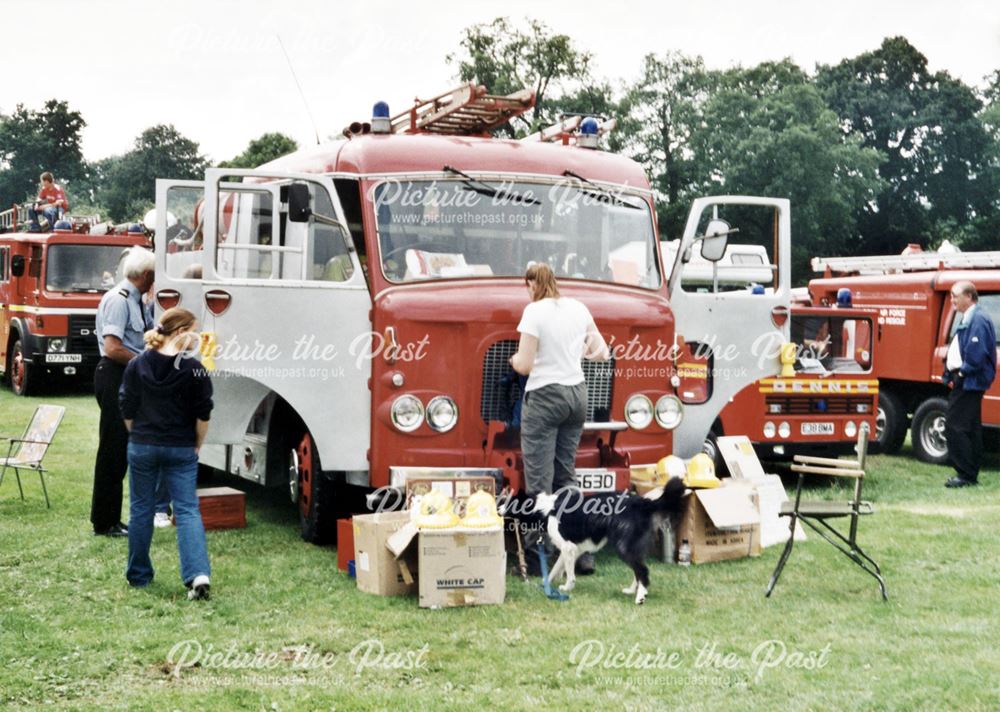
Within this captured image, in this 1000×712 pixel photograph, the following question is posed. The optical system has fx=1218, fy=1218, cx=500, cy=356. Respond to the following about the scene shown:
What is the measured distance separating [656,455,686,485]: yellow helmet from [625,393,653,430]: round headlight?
12.0 inches

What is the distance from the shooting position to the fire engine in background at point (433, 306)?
777 centimetres

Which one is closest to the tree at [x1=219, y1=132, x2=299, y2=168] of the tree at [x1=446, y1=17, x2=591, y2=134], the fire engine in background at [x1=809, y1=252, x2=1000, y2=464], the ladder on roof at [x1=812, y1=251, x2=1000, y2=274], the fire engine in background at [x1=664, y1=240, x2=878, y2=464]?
the tree at [x1=446, y1=17, x2=591, y2=134]

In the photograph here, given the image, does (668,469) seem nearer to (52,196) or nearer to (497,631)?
(497,631)

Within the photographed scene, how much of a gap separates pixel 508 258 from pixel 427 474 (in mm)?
1663

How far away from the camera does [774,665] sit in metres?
5.75

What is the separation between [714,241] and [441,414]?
2.29 m

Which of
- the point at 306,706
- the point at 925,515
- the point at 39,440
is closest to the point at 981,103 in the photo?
the point at 925,515

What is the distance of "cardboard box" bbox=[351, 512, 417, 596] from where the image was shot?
23.0ft

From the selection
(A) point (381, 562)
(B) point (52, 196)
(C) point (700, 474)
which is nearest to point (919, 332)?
(C) point (700, 474)

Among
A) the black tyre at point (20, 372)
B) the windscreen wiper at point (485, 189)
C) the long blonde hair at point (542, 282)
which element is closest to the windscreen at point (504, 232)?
the windscreen wiper at point (485, 189)

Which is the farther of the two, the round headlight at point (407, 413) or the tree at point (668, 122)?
the tree at point (668, 122)

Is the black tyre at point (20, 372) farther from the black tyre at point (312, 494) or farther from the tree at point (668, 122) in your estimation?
the tree at point (668, 122)

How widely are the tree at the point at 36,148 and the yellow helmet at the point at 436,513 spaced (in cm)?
7082

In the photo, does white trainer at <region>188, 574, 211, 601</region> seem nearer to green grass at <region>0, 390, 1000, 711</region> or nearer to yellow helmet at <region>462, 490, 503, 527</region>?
green grass at <region>0, 390, 1000, 711</region>
